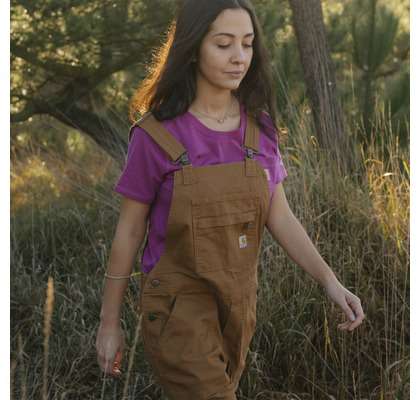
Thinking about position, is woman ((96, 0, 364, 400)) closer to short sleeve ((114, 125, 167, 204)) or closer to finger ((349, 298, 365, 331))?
short sleeve ((114, 125, 167, 204))

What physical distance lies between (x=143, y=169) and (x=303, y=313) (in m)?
1.35

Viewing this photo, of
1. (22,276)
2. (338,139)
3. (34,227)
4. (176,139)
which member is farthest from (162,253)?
(34,227)

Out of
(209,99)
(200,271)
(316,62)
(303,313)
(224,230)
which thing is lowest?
(303,313)

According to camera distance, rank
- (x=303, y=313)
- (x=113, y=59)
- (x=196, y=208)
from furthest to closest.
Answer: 1. (x=113, y=59)
2. (x=303, y=313)
3. (x=196, y=208)

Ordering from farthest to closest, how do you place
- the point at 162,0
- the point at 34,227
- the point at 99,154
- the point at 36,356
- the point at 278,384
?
the point at 99,154
the point at 162,0
the point at 34,227
the point at 36,356
the point at 278,384

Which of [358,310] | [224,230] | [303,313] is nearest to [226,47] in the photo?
[224,230]

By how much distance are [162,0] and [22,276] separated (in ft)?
7.48

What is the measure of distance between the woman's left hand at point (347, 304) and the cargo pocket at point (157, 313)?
517 millimetres

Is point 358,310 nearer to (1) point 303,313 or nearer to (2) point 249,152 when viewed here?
(2) point 249,152

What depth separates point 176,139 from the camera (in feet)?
6.48

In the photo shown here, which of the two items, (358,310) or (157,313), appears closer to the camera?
(157,313)

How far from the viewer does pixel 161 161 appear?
77.4 inches

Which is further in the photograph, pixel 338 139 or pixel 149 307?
pixel 338 139

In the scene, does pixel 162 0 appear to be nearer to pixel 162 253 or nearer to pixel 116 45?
pixel 116 45
